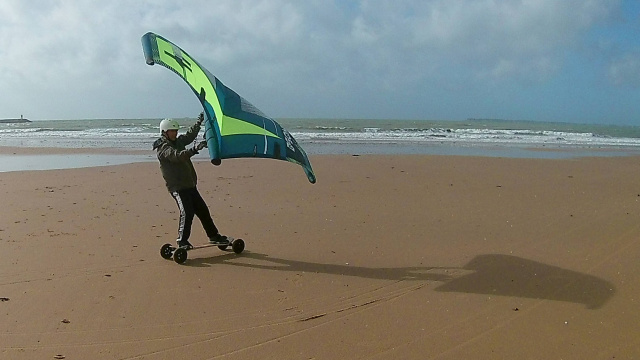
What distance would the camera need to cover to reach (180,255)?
608 cm

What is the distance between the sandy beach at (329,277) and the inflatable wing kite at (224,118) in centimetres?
138

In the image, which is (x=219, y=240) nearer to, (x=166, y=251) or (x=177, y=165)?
(x=166, y=251)

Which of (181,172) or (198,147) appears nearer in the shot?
(198,147)

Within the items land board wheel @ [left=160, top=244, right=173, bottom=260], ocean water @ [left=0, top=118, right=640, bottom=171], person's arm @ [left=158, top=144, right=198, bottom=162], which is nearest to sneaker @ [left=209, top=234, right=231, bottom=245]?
land board wheel @ [left=160, top=244, right=173, bottom=260]

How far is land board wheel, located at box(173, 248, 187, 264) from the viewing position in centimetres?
605

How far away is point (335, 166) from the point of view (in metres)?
16.4

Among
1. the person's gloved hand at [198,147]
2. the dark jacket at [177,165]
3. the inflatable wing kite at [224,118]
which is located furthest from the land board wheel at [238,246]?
the person's gloved hand at [198,147]

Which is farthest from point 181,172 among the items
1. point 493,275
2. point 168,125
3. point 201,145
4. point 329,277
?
point 493,275

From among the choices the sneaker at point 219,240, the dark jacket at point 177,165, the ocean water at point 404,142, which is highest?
the dark jacket at point 177,165

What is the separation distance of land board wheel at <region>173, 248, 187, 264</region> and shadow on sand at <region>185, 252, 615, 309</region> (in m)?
0.16

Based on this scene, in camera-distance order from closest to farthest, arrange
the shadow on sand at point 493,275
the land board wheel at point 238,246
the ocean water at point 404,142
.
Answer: the shadow on sand at point 493,275 < the land board wheel at point 238,246 < the ocean water at point 404,142

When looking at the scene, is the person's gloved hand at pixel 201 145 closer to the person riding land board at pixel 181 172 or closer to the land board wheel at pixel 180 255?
the person riding land board at pixel 181 172

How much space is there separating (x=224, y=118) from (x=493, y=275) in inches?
135

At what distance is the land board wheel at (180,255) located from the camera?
6.05 meters
